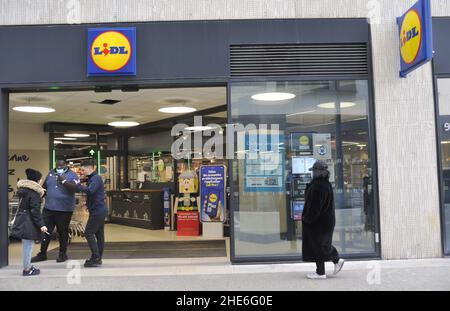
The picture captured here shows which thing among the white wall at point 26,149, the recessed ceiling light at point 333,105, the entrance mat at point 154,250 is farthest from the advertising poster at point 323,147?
the white wall at point 26,149

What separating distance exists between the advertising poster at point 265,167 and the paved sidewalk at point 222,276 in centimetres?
126

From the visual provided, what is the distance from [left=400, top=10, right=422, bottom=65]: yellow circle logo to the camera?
6.86 meters

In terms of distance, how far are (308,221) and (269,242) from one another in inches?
61.7

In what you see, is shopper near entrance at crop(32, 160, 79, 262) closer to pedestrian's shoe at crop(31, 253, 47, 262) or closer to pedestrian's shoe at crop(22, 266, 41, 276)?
pedestrian's shoe at crop(31, 253, 47, 262)

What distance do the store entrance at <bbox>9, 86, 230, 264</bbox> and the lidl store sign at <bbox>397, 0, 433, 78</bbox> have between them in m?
3.30

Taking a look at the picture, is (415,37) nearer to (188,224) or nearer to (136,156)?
(188,224)

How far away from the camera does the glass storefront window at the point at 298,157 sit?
7.68 metres

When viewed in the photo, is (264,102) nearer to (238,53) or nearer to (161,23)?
(238,53)

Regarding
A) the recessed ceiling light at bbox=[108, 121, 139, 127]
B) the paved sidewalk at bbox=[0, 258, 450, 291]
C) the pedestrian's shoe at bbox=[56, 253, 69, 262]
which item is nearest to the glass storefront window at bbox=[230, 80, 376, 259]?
the paved sidewalk at bbox=[0, 258, 450, 291]

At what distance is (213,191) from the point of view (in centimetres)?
1078

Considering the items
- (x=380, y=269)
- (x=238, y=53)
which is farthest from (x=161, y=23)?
(x=380, y=269)

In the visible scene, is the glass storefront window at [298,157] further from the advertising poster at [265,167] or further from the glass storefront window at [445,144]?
the glass storefront window at [445,144]

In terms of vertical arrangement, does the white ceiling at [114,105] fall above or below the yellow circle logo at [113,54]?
below

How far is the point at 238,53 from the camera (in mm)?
7695
